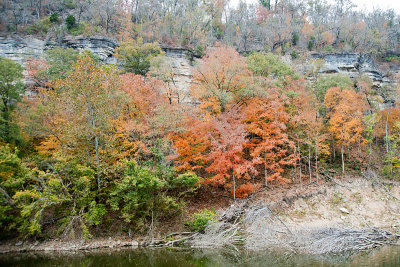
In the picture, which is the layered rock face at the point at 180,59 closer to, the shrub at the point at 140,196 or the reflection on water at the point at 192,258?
the shrub at the point at 140,196

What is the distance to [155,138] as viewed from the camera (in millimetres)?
21156

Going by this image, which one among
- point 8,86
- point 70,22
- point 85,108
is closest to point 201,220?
point 85,108

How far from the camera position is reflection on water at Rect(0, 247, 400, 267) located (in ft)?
39.5

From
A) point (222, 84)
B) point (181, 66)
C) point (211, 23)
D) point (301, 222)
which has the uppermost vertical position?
point (211, 23)

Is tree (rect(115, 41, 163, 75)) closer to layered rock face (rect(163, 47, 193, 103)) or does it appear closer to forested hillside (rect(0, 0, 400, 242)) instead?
forested hillside (rect(0, 0, 400, 242))

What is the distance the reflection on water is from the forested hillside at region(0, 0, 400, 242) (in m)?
1.76

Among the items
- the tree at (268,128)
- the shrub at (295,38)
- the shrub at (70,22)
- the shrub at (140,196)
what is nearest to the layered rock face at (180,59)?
the shrub at (70,22)

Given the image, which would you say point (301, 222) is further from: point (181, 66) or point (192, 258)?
point (181, 66)

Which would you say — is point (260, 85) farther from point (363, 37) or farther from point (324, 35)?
point (363, 37)

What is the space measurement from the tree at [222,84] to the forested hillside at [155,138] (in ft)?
0.40

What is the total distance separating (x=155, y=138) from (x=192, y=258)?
407 inches

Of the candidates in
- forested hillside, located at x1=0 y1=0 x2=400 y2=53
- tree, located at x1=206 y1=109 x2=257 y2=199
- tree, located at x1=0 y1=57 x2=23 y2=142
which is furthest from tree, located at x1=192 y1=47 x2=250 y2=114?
forested hillside, located at x1=0 y1=0 x2=400 y2=53

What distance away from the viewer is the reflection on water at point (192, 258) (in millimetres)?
12033

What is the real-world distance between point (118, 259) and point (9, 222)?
9.37m
